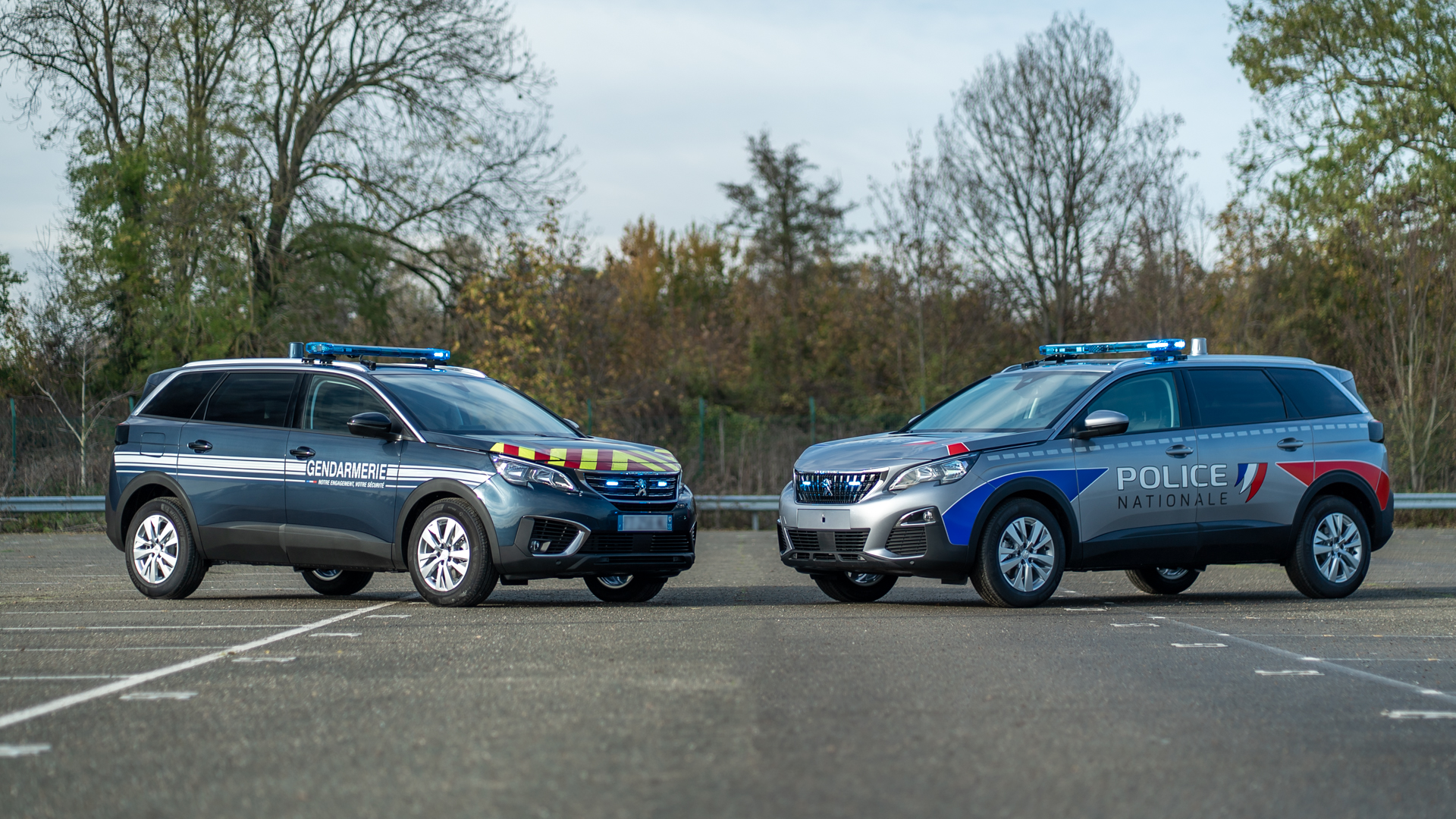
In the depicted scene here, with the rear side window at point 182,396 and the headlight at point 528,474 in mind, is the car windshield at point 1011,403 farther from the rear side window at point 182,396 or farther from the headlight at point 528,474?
the rear side window at point 182,396

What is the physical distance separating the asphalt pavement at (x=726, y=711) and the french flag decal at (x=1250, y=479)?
0.89 metres

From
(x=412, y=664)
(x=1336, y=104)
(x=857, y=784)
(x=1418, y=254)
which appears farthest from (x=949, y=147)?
(x=857, y=784)

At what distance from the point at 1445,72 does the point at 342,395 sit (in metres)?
→ 26.9

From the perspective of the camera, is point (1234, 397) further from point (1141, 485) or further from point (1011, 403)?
point (1011, 403)

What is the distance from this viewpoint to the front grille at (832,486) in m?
10.0

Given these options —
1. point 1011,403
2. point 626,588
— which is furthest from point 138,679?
point 1011,403

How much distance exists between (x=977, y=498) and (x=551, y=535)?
2.85 m

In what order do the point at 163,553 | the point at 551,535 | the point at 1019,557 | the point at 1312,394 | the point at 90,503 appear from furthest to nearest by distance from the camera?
the point at 90,503 → the point at 1312,394 → the point at 163,553 → the point at 1019,557 → the point at 551,535

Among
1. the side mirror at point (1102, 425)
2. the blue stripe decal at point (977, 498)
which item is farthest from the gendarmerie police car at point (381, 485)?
the side mirror at point (1102, 425)

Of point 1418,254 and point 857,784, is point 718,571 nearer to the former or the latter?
point 857,784

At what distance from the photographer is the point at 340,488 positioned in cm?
1042

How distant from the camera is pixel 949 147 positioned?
115ft

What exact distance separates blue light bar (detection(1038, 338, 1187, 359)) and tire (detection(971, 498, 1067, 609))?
70.3 inches

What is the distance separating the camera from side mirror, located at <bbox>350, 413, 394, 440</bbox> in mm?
10273
